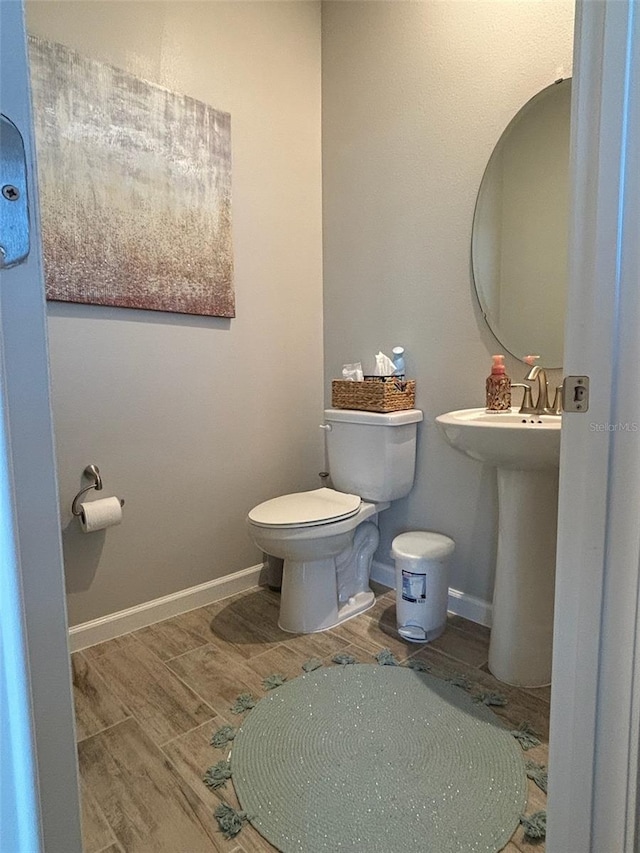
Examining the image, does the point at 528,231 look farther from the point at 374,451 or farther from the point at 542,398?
the point at 374,451

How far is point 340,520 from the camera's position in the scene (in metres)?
1.78

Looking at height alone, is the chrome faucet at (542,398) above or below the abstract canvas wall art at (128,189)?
below

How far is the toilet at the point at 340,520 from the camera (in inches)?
68.4

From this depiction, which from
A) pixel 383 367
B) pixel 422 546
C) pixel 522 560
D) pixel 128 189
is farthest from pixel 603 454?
pixel 128 189

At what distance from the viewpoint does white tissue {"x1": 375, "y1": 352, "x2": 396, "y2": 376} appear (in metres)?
2.02

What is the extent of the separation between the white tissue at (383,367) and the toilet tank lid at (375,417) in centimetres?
17

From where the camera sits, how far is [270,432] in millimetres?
2246

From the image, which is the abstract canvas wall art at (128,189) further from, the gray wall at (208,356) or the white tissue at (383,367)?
the white tissue at (383,367)

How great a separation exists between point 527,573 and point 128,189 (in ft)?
6.01

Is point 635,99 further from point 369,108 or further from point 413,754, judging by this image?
point 369,108

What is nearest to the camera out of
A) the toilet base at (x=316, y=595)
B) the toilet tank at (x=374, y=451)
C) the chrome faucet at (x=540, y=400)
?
the chrome faucet at (x=540, y=400)

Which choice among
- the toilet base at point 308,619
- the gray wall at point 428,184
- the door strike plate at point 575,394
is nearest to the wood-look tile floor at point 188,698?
the toilet base at point 308,619

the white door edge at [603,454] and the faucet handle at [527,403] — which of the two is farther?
the faucet handle at [527,403]

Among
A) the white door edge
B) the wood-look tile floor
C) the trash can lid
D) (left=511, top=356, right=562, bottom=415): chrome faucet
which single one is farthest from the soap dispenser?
the white door edge
